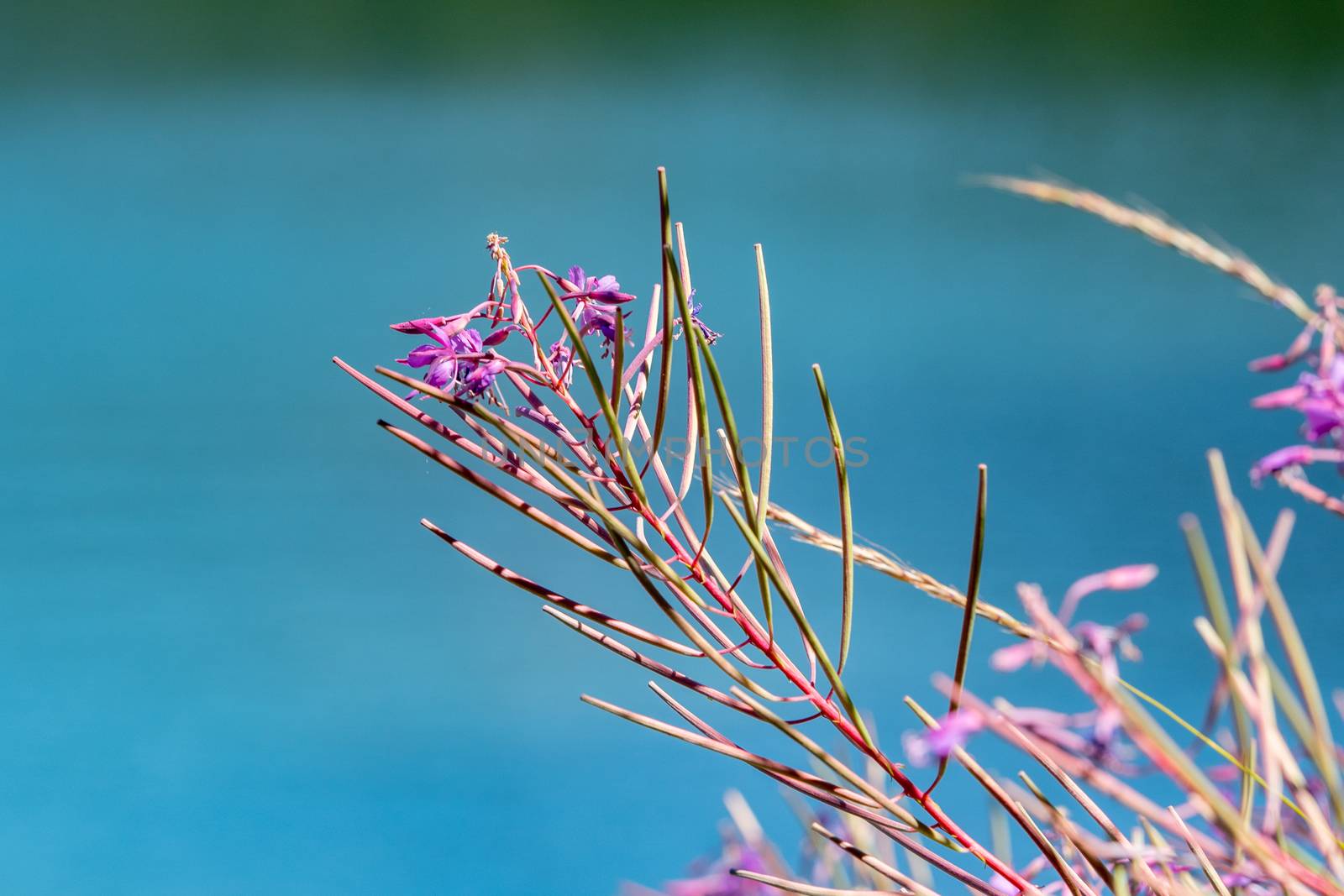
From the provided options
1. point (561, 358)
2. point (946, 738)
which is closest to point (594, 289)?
point (561, 358)

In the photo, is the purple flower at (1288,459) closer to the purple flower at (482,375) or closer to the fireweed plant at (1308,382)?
the fireweed plant at (1308,382)

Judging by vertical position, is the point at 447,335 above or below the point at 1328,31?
below

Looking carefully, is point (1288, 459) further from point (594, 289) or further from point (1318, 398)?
point (594, 289)

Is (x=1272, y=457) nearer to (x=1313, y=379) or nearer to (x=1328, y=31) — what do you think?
(x=1313, y=379)

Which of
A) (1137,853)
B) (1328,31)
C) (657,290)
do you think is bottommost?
(1137,853)

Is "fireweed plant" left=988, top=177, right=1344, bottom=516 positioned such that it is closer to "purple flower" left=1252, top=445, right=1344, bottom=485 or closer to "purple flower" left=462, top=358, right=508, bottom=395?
"purple flower" left=1252, top=445, right=1344, bottom=485

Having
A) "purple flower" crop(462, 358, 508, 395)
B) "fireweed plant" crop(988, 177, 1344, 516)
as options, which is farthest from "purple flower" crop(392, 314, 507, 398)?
"fireweed plant" crop(988, 177, 1344, 516)

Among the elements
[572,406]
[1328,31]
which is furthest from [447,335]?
[1328,31]

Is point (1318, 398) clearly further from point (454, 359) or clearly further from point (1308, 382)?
point (454, 359)

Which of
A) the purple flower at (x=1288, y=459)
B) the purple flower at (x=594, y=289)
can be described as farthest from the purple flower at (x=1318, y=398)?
the purple flower at (x=594, y=289)

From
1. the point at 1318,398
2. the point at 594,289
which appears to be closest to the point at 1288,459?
the point at 1318,398

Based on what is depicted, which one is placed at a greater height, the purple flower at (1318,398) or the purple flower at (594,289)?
the purple flower at (594,289)
